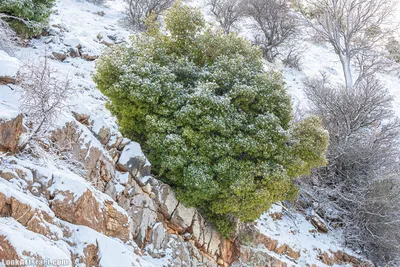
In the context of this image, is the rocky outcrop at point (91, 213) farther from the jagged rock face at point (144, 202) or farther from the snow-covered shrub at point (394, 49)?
the snow-covered shrub at point (394, 49)

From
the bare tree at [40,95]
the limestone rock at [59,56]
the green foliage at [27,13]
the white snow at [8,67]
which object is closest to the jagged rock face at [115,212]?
the bare tree at [40,95]

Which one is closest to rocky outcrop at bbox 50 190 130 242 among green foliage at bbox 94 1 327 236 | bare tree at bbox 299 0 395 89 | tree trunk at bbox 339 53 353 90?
green foliage at bbox 94 1 327 236

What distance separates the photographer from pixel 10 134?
4.91m

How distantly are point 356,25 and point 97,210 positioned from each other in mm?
17243

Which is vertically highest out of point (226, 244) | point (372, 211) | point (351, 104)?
point (351, 104)

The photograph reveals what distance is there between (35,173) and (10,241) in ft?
5.25

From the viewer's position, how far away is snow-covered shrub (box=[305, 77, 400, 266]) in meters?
10.6

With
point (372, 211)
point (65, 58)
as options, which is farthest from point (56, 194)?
point (372, 211)

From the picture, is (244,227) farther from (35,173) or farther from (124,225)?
(35,173)

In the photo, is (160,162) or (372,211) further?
(372,211)

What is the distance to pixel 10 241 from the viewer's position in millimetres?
3443

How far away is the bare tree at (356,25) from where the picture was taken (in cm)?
1641

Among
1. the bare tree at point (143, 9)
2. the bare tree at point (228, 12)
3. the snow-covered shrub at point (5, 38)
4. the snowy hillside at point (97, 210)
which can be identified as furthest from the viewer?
the bare tree at point (228, 12)

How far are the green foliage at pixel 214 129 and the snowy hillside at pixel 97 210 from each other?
0.63m
